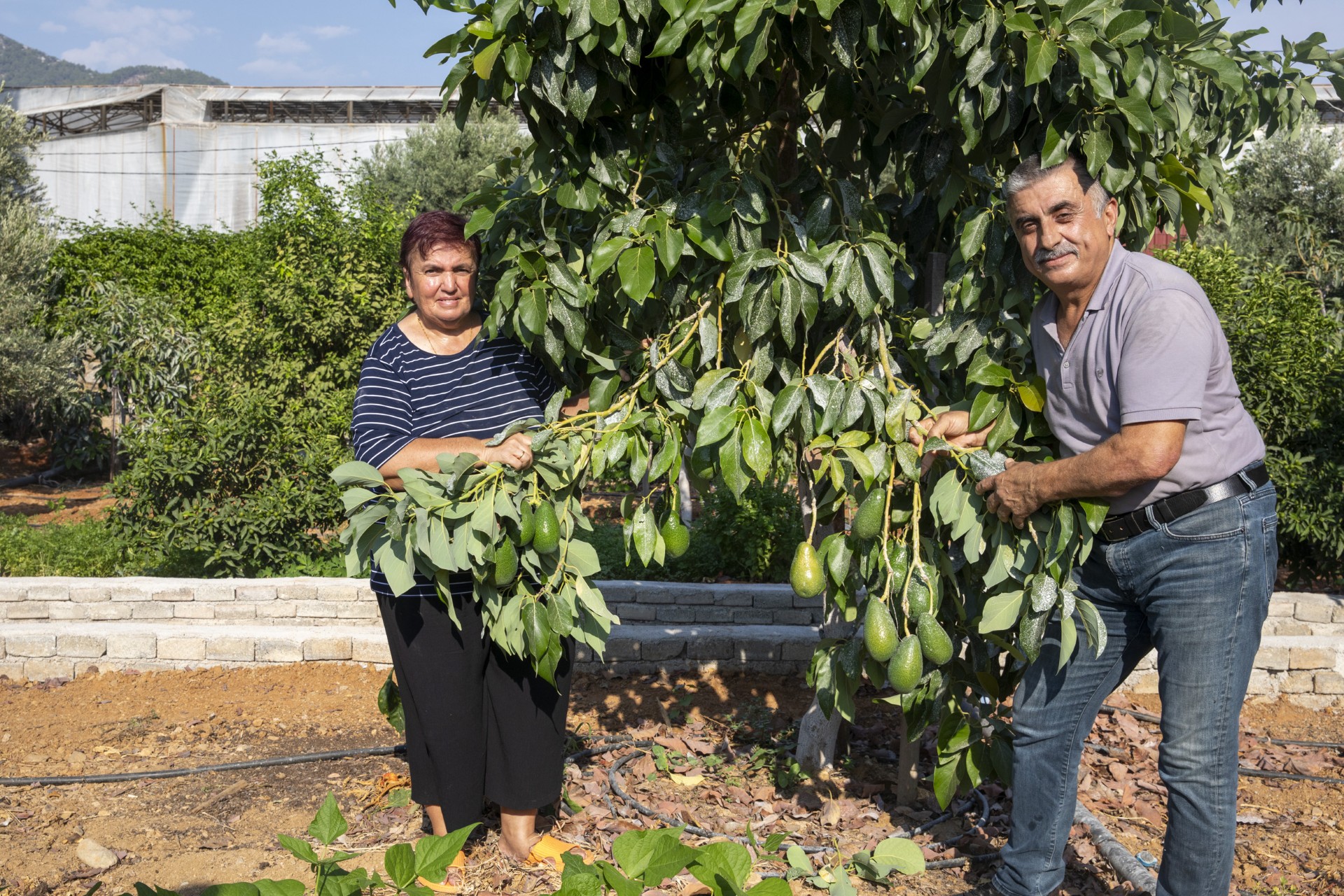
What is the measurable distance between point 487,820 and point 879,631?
5.40ft

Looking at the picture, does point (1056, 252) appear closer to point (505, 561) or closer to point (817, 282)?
point (817, 282)

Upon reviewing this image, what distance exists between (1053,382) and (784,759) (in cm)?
193

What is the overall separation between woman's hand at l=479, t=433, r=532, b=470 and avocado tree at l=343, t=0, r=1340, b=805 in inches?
1.6

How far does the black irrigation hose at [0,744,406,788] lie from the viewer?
3.74 metres

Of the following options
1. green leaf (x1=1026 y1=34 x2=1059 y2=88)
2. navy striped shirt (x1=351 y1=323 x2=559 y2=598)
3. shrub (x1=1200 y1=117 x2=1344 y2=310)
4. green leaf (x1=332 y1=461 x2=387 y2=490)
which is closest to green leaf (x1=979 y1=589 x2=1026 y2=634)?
green leaf (x1=1026 y1=34 x2=1059 y2=88)

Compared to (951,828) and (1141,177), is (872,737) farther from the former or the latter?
(1141,177)

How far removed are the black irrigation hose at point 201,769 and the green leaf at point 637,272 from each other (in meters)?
2.42

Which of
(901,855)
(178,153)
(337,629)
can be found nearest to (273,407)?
(337,629)

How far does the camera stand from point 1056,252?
7.37 ft

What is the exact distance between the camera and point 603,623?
8.64 feet

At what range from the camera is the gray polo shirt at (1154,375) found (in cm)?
209

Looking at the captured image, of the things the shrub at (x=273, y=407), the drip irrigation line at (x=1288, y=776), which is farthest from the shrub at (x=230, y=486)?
the drip irrigation line at (x=1288, y=776)

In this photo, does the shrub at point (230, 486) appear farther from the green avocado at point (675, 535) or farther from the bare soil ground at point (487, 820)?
the green avocado at point (675, 535)

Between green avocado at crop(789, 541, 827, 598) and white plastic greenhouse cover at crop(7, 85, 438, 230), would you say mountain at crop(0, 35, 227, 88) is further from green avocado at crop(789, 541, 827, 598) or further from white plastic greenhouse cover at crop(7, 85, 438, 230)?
green avocado at crop(789, 541, 827, 598)
